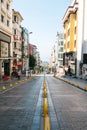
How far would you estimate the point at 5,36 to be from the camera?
46500mm

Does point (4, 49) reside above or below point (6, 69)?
above

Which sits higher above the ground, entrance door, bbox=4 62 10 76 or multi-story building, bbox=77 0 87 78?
multi-story building, bbox=77 0 87 78

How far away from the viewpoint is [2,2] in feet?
146

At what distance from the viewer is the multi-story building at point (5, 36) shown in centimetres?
4383

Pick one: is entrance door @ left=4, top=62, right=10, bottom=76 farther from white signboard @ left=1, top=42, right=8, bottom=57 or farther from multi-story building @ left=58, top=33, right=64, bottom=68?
multi-story building @ left=58, top=33, right=64, bottom=68

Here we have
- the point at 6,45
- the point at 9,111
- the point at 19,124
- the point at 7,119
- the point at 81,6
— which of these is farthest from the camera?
the point at 81,6

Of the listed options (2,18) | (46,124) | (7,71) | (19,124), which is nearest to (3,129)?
(19,124)

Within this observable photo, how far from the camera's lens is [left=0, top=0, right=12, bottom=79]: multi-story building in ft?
144

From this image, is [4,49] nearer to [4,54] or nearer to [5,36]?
[4,54]

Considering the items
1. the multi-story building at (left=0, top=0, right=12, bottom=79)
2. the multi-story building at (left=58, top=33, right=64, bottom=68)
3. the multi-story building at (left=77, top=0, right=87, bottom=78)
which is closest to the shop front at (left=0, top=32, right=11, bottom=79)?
the multi-story building at (left=0, top=0, right=12, bottom=79)

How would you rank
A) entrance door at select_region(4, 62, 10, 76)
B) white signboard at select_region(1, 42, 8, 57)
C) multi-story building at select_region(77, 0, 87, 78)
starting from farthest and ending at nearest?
multi-story building at select_region(77, 0, 87, 78) < entrance door at select_region(4, 62, 10, 76) < white signboard at select_region(1, 42, 8, 57)

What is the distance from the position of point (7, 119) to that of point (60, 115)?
2283 millimetres

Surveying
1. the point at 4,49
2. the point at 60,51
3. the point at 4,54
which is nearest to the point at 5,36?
the point at 4,49

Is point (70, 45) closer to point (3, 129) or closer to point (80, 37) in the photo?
point (80, 37)
